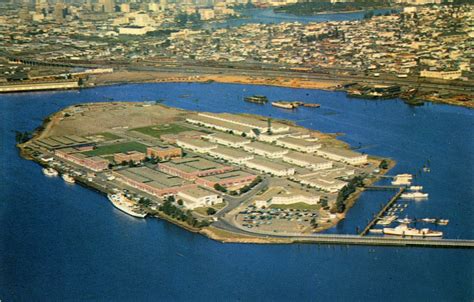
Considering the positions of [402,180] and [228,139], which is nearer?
[402,180]

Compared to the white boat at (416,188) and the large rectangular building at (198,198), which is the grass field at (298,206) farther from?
the white boat at (416,188)

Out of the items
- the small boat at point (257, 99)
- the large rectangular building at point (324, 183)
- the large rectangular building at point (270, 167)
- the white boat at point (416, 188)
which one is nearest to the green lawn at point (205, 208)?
the large rectangular building at point (324, 183)

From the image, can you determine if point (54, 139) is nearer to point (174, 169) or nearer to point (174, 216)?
point (174, 169)

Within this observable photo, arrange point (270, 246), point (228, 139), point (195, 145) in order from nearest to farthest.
Answer: point (270, 246) → point (195, 145) → point (228, 139)

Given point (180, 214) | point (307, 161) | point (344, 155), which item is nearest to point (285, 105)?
point (344, 155)

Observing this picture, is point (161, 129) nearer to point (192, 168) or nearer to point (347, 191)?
point (192, 168)

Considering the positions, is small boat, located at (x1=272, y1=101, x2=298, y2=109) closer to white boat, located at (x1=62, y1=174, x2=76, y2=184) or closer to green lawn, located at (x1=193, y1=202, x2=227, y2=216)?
white boat, located at (x1=62, y1=174, x2=76, y2=184)

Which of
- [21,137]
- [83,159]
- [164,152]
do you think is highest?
[164,152]

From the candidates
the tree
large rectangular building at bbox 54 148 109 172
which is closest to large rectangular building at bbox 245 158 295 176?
the tree

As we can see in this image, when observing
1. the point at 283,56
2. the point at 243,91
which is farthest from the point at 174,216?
the point at 283,56
